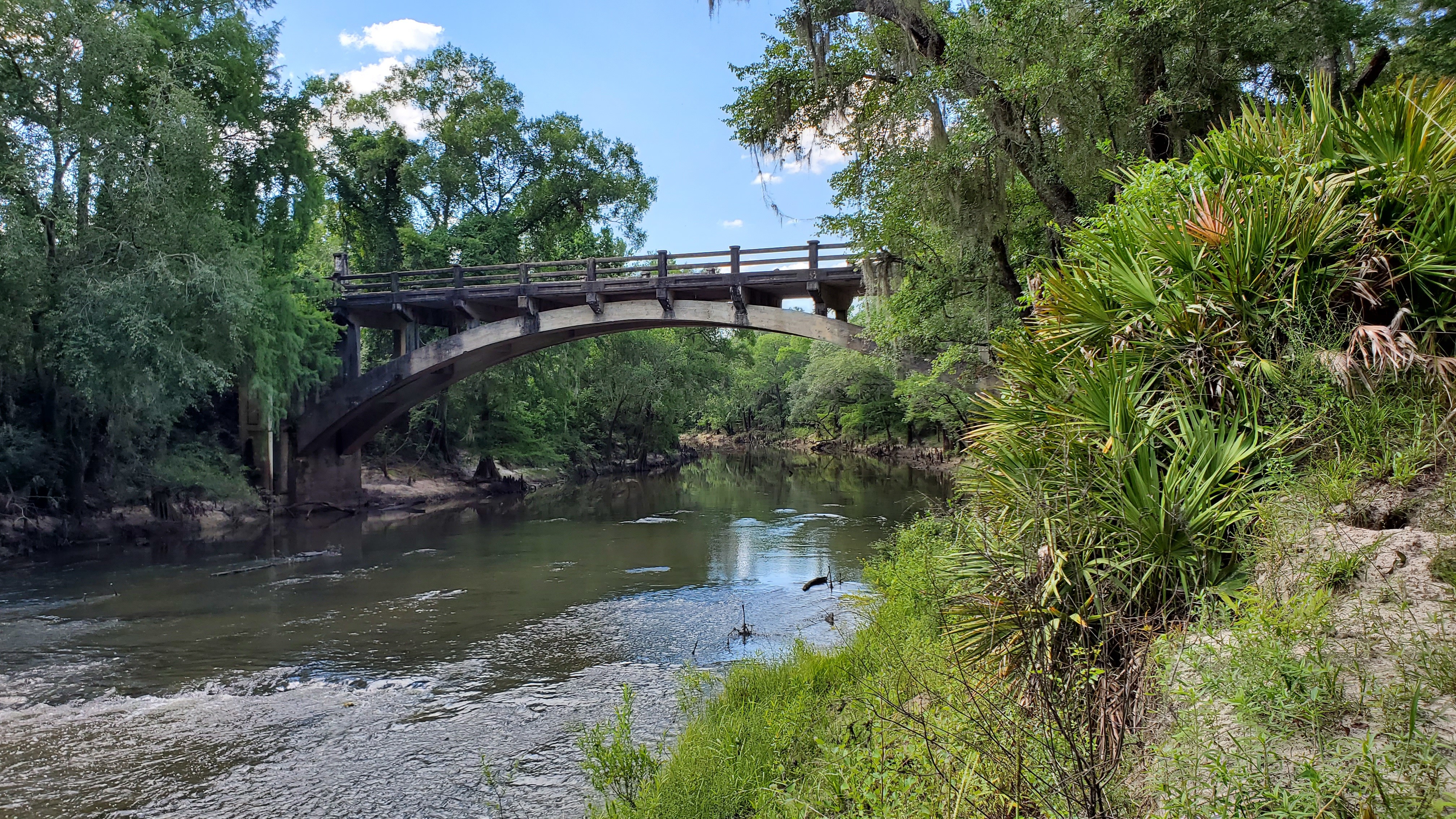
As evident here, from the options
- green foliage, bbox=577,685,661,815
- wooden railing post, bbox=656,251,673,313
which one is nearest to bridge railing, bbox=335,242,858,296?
wooden railing post, bbox=656,251,673,313

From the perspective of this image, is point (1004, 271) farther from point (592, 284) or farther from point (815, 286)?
point (592, 284)

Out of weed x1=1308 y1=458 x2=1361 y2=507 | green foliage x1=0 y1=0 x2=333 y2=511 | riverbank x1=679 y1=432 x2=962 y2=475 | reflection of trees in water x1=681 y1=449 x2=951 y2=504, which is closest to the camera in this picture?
weed x1=1308 y1=458 x2=1361 y2=507

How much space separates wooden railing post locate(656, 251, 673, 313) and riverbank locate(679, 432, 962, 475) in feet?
23.8

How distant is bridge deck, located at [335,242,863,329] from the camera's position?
17.3m

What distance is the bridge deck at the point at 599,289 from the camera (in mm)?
17344

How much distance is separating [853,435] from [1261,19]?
124ft

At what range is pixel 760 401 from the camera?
62.2m

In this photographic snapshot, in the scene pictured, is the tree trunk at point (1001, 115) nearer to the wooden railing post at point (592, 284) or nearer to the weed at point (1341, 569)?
the weed at point (1341, 569)

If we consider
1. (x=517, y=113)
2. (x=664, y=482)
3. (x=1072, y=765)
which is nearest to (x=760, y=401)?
(x=664, y=482)

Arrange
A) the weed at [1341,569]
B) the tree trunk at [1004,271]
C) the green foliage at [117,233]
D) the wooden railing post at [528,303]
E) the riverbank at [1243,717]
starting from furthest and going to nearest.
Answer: the wooden railing post at [528,303]
the green foliage at [117,233]
the tree trunk at [1004,271]
the weed at [1341,569]
the riverbank at [1243,717]

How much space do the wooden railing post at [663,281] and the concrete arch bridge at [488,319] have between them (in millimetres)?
29

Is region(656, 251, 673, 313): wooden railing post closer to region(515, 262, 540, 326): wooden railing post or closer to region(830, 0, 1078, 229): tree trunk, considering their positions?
region(515, 262, 540, 326): wooden railing post

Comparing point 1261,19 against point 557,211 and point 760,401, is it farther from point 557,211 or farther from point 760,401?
point 760,401

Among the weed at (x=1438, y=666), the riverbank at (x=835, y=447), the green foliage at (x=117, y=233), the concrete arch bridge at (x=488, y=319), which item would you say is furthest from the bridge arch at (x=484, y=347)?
the weed at (x=1438, y=666)
